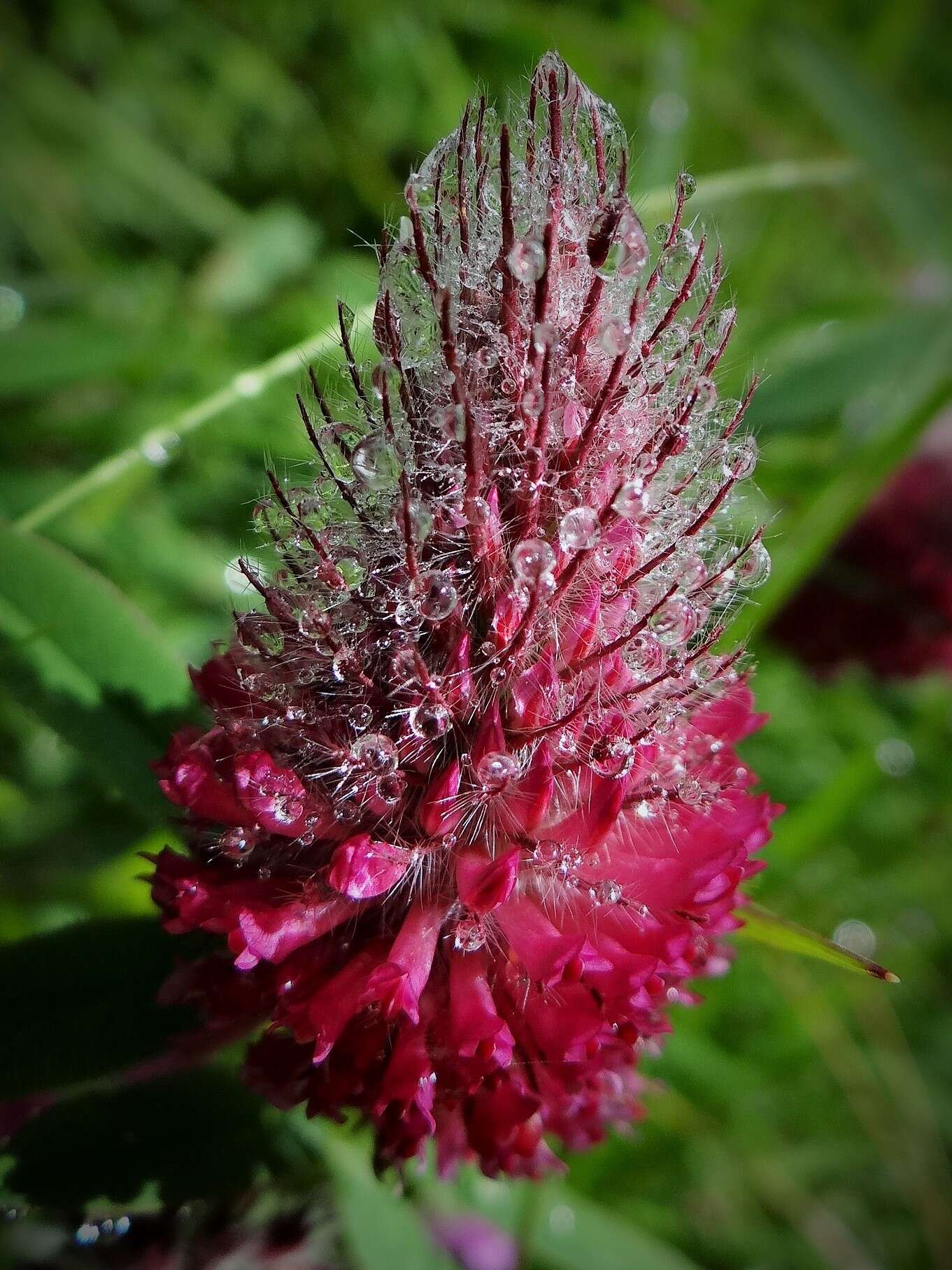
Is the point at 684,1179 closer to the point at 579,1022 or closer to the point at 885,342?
the point at 579,1022

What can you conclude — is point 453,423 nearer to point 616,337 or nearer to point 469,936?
point 616,337

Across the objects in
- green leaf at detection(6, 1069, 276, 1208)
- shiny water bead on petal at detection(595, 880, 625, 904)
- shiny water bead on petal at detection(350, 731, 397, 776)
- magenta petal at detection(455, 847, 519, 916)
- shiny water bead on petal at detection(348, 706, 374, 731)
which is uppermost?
shiny water bead on petal at detection(348, 706, 374, 731)

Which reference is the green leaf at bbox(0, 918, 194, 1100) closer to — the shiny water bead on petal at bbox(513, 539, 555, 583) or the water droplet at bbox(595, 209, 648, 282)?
the shiny water bead on petal at bbox(513, 539, 555, 583)

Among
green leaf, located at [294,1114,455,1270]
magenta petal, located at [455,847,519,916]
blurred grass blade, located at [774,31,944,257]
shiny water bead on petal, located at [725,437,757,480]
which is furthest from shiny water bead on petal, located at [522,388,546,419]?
blurred grass blade, located at [774,31,944,257]

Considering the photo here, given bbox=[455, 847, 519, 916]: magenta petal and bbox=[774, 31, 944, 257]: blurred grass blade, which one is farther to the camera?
bbox=[774, 31, 944, 257]: blurred grass blade

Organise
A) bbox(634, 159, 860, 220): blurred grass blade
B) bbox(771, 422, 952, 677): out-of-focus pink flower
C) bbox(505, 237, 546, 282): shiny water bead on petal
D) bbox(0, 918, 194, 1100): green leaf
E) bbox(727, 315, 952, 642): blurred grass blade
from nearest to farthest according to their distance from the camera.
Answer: bbox(505, 237, 546, 282): shiny water bead on petal → bbox(0, 918, 194, 1100): green leaf → bbox(727, 315, 952, 642): blurred grass blade → bbox(634, 159, 860, 220): blurred grass blade → bbox(771, 422, 952, 677): out-of-focus pink flower

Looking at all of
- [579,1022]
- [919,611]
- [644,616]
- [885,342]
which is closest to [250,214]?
[885,342]
